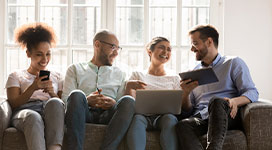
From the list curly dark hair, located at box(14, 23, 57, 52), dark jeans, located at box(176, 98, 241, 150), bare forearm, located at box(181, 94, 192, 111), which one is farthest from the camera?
curly dark hair, located at box(14, 23, 57, 52)

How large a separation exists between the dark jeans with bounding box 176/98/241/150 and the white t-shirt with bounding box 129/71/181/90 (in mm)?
563

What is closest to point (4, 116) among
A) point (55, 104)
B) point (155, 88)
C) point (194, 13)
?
point (55, 104)

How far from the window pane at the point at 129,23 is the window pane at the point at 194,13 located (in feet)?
1.40

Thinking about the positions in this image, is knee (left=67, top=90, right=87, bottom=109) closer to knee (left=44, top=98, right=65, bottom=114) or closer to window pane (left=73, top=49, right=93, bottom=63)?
knee (left=44, top=98, right=65, bottom=114)

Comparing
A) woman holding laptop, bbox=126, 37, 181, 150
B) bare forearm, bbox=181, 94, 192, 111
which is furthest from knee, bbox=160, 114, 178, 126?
bare forearm, bbox=181, 94, 192, 111

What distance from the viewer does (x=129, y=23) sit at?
4.07m

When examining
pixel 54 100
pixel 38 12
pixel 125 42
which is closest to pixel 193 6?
pixel 125 42

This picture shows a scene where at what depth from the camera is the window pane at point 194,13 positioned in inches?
159

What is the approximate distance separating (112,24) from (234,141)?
1.86m

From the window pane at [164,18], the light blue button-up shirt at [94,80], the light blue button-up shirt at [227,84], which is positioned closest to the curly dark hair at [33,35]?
the light blue button-up shirt at [94,80]

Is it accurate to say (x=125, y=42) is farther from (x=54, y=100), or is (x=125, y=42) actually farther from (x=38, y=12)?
(x=54, y=100)

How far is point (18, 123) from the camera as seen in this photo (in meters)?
2.84

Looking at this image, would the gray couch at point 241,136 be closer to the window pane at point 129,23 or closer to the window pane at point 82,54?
the window pane at point 82,54

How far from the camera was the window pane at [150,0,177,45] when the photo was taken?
4043 millimetres
